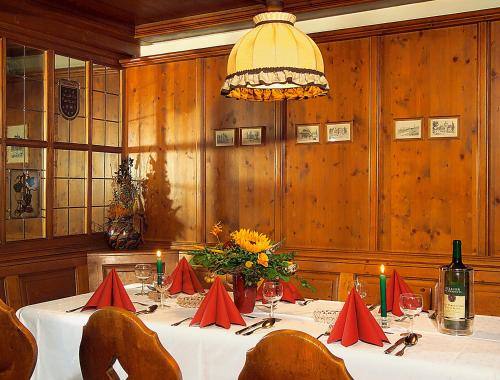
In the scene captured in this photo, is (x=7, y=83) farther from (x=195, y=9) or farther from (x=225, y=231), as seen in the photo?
(x=225, y=231)

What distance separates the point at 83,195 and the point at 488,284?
3.23 metres

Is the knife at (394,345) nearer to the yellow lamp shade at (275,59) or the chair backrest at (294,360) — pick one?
the chair backrest at (294,360)

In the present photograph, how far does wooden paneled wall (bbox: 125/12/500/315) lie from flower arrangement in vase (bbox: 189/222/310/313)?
1.45 metres

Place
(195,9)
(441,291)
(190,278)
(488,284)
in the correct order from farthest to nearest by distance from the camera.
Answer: (195,9) → (488,284) → (190,278) → (441,291)

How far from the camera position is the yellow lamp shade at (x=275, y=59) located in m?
2.44

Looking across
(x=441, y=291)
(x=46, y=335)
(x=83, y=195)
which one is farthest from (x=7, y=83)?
(x=441, y=291)

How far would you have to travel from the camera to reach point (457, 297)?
2.29 metres

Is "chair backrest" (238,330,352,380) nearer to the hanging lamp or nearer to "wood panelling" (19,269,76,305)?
the hanging lamp

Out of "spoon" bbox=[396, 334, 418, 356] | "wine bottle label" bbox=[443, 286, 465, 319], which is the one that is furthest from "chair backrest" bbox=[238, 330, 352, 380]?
"wine bottle label" bbox=[443, 286, 465, 319]

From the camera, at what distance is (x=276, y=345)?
5.22ft

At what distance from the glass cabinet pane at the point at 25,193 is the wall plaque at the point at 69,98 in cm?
40

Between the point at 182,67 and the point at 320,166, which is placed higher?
the point at 182,67

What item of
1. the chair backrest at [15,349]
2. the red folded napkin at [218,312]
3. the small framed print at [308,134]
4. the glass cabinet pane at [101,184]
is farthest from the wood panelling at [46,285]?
the chair backrest at [15,349]

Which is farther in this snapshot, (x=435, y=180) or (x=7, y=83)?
(x=7, y=83)
